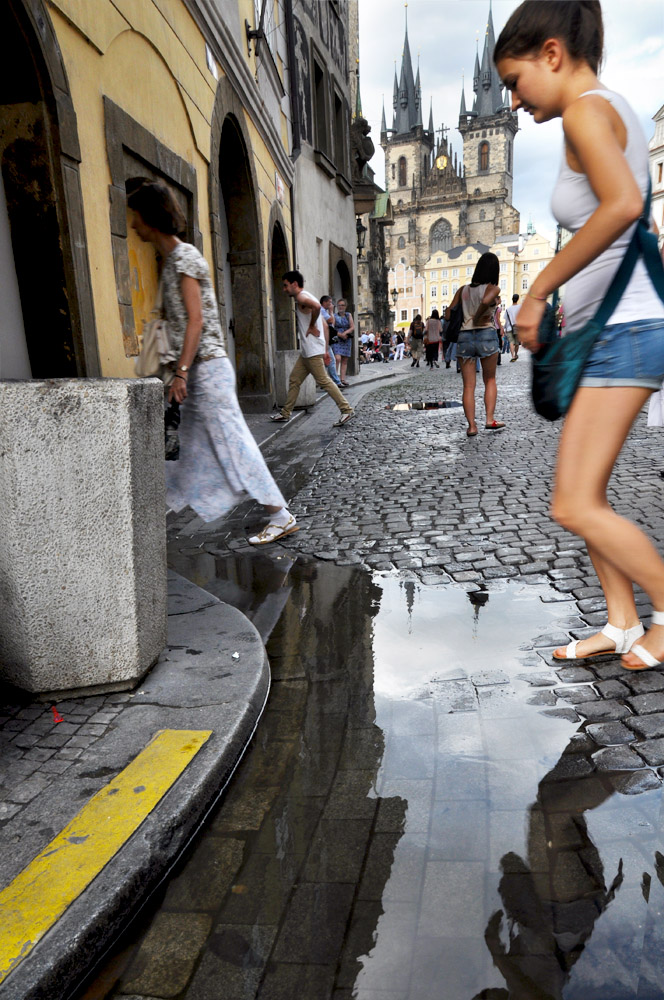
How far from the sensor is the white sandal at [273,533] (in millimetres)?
4547

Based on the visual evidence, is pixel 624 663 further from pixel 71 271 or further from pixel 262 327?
pixel 262 327

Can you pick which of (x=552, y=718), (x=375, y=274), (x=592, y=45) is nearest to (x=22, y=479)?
(x=552, y=718)

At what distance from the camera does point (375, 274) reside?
55.8m

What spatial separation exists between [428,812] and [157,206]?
3058 mm

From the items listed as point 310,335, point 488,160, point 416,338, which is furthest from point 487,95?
point 310,335

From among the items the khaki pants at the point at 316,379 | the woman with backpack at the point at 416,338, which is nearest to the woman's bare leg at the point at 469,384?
the khaki pants at the point at 316,379

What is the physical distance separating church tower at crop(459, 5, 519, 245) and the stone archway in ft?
384

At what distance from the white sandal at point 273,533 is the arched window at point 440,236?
11615 cm

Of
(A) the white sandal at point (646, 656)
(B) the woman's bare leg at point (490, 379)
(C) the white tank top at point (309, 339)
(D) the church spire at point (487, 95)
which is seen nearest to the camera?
(A) the white sandal at point (646, 656)

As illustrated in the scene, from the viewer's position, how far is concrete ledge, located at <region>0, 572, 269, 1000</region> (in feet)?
4.87

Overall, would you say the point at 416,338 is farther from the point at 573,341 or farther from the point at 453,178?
the point at 453,178

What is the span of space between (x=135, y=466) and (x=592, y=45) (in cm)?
185

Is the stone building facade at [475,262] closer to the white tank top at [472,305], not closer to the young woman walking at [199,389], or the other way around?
the white tank top at [472,305]

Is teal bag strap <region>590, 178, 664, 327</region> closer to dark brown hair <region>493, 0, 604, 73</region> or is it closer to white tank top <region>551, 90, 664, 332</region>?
white tank top <region>551, 90, 664, 332</region>
